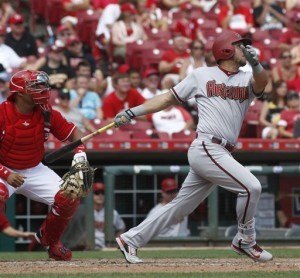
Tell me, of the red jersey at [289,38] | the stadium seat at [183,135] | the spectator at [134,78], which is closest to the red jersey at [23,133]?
the stadium seat at [183,135]

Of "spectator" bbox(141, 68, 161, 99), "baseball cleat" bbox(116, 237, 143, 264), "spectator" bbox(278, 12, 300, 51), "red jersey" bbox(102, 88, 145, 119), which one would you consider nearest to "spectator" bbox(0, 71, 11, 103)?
"red jersey" bbox(102, 88, 145, 119)

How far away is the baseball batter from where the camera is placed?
7480 millimetres

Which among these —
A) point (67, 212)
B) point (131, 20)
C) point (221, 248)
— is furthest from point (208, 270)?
point (131, 20)

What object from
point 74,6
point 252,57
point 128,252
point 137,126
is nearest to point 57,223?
point 128,252

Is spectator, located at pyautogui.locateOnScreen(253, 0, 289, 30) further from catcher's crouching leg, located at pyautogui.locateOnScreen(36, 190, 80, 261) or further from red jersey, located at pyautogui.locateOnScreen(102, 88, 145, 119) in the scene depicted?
catcher's crouching leg, located at pyautogui.locateOnScreen(36, 190, 80, 261)

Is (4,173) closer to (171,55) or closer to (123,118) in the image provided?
(123,118)

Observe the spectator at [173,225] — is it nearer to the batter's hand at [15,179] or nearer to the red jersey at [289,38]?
the batter's hand at [15,179]

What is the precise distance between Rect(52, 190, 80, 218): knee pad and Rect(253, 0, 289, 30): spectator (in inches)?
371

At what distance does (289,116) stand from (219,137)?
18.1ft

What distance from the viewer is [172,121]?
1278cm

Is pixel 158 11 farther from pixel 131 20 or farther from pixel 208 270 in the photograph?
pixel 208 270

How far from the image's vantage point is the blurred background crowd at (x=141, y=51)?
12.9 m

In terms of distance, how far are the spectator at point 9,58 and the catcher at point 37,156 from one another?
565 cm

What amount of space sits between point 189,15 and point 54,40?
252 cm
